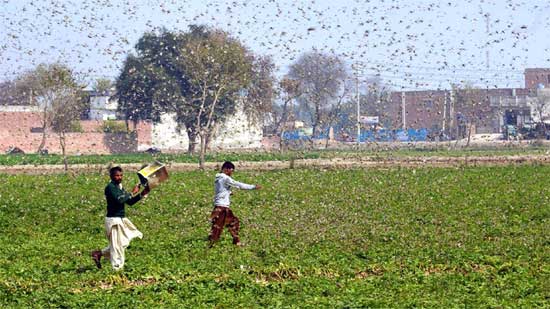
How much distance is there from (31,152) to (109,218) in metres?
77.9

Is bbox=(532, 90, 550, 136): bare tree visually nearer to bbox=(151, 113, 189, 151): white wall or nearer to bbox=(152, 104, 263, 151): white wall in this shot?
bbox=(152, 104, 263, 151): white wall

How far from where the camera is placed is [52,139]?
3649 inches

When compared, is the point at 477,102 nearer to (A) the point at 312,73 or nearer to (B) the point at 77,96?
(A) the point at 312,73

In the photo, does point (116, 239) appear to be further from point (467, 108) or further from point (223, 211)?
point (467, 108)

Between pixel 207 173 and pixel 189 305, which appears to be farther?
pixel 207 173

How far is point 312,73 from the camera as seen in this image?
4080 inches

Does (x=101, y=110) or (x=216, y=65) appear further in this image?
(x=101, y=110)

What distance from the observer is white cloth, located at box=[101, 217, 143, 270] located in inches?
695

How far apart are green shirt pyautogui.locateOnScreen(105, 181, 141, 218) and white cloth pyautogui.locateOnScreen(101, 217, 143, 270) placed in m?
0.12

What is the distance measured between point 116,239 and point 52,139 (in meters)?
77.2

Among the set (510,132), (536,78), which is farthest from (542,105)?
(536,78)

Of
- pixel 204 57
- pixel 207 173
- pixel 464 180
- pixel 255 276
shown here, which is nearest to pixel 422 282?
pixel 255 276

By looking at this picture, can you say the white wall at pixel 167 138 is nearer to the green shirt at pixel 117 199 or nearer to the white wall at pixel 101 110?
the white wall at pixel 101 110

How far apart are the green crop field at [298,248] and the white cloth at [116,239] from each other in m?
0.27
